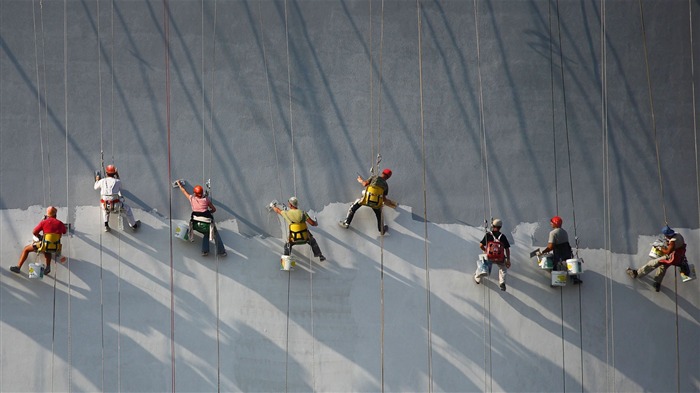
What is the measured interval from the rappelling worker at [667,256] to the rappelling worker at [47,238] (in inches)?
340

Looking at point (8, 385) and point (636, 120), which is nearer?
point (8, 385)

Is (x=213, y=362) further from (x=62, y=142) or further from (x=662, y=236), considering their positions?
(x=662, y=236)

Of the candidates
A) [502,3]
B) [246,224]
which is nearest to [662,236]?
[502,3]

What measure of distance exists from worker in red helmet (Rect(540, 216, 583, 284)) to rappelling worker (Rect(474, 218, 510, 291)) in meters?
0.63

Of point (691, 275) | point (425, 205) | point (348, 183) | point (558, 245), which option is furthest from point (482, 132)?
point (691, 275)

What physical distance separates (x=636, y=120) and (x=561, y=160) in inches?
52.8

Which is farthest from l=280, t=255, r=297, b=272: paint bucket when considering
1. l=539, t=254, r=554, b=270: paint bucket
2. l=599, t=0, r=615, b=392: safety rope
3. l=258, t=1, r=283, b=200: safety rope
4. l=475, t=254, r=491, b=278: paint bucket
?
l=599, t=0, r=615, b=392: safety rope

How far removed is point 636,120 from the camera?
1755 cm

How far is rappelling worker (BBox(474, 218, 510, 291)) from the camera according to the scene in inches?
656

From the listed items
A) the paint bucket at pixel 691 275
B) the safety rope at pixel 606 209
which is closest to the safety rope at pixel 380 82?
the safety rope at pixel 606 209

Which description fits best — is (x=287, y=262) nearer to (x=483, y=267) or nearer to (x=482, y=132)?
(x=483, y=267)

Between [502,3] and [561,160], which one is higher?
[502,3]

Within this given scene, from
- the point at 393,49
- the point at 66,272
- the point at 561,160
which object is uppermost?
the point at 393,49

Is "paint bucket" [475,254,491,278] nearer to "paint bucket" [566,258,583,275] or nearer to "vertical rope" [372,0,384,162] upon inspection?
"paint bucket" [566,258,583,275]
